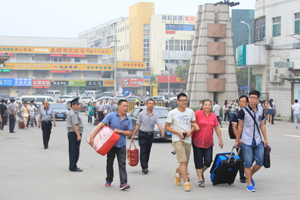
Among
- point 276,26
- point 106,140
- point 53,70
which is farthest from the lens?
point 53,70

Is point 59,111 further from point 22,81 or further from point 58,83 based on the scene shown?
point 58,83

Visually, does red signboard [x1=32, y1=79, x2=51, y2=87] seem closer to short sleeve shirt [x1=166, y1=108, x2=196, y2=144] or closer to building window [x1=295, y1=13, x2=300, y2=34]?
building window [x1=295, y1=13, x2=300, y2=34]

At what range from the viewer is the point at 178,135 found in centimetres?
746

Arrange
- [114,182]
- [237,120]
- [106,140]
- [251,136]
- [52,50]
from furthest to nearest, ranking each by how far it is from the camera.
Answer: [52,50]
[114,182]
[237,120]
[106,140]
[251,136]

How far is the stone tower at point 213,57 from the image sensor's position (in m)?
32.6

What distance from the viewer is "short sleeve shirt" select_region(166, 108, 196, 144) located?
24.6 feet

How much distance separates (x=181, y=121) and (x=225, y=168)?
1221 mm

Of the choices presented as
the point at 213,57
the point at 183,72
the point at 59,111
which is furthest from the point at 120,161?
the point at 183,72

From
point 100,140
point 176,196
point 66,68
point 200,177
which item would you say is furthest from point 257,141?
point 66,68

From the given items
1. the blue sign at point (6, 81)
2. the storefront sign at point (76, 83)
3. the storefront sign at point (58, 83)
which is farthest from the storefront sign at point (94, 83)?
the blue sign at point (6, 81)

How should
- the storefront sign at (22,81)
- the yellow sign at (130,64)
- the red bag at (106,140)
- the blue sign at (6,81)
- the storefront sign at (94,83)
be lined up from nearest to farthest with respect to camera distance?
the red bag at (106,140)
the blue sign at (6,81)
the storefront sign at (22,81)
the yellow sign at (130,64)
the storefront sign at (94,83)

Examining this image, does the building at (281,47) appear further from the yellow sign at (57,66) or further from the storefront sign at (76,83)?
the storefront sign at (76,83)

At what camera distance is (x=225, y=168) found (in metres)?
7.40

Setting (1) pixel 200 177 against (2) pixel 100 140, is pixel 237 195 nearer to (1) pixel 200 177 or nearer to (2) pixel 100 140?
(1) pixel 200 177
